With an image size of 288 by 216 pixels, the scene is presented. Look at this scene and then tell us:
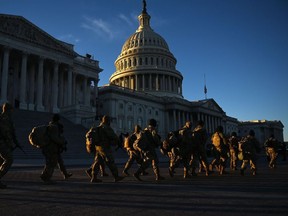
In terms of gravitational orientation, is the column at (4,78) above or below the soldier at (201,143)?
above

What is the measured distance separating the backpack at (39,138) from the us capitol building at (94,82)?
→ 2864 centimetres

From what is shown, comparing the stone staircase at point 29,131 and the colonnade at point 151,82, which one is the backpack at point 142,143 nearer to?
the stone staircase at point 29,131

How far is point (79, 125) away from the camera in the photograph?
37.6 metres

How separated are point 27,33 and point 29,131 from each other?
65.3ft

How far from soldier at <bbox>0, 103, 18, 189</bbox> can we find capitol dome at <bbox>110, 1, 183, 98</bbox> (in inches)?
3124

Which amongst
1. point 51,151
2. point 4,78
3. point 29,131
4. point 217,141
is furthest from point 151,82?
point 51,151

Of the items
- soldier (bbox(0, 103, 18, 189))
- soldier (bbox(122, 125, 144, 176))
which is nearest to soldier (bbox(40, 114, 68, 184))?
soldier (bbox(0, 103, 18, 189))

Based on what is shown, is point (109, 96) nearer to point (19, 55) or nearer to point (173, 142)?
point (19, 55)

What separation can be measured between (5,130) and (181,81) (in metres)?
93.6

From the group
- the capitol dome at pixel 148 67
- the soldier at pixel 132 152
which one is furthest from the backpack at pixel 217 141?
the capitol dome at pixel 148 67

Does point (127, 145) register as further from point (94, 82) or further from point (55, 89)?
point (94, 82)

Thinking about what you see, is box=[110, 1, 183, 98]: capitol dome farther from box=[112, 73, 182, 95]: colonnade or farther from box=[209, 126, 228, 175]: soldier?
box=[209, 126, 228, 175]: soldier

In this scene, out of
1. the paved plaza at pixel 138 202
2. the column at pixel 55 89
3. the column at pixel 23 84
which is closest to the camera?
the paved plaza at pixel 138 202

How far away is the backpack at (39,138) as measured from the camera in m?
9.03
